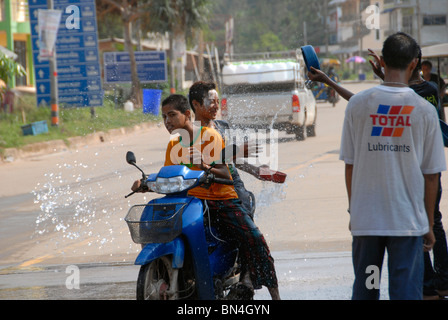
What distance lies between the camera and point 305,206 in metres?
9.69

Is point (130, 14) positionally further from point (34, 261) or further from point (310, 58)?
point (310, 58)

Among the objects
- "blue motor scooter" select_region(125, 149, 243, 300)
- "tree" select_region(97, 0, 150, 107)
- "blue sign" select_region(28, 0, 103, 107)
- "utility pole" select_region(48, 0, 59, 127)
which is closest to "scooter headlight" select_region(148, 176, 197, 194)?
"blue motor scooter" select_region(125, 149, 243, 300)

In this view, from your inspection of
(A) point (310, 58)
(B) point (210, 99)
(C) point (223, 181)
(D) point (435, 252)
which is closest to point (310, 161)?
(D) point (435, 252)

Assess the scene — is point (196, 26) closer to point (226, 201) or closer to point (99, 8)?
point (99, 8)

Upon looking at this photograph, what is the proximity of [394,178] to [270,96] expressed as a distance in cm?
1601

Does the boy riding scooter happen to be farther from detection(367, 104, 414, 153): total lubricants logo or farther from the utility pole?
the utility pole

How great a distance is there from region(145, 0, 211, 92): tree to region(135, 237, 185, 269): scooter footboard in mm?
35941

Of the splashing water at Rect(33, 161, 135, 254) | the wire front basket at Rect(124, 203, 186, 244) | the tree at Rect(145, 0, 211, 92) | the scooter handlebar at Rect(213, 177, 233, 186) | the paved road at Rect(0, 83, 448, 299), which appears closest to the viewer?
the wire front basket at Rect(124, 203, 186, 244)

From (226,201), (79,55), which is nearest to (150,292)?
(226,201)

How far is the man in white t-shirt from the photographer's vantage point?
3.63 m

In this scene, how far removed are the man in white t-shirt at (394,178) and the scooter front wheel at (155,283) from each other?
1.19m

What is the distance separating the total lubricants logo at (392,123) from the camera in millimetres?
3621

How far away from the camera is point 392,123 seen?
3.63 metres

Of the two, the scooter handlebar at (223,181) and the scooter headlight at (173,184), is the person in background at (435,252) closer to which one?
the scooter handlebar at (223,181)
